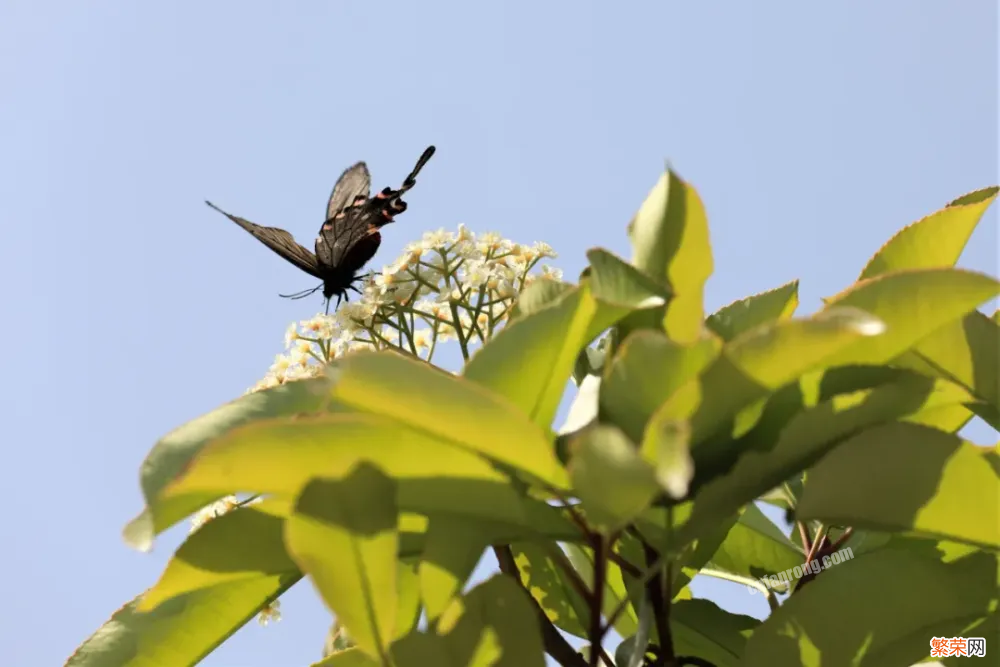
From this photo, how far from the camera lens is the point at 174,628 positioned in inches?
40.6

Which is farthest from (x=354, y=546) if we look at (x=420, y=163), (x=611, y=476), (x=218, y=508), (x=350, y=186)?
(x=350, y=186)

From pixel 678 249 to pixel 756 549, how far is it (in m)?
0.68

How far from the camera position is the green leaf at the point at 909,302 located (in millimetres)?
796

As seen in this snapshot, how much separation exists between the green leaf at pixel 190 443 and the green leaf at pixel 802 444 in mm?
348

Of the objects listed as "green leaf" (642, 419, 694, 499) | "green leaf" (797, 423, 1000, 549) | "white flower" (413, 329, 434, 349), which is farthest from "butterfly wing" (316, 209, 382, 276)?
"green leaf" (642, 419, 694, 499)

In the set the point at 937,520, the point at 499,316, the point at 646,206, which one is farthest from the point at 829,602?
the point at 499,316

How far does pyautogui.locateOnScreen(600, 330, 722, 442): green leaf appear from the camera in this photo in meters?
0.80

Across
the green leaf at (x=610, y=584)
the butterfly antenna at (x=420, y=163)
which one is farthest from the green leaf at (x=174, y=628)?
the butterfly antenna at (x=420, y=163)

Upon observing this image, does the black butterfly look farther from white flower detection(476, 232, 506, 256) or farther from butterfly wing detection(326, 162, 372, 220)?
white flower detection(476, 232, 506, 256)

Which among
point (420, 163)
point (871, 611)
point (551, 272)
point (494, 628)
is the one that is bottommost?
point (871, 611)

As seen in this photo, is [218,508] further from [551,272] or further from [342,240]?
[342,240]

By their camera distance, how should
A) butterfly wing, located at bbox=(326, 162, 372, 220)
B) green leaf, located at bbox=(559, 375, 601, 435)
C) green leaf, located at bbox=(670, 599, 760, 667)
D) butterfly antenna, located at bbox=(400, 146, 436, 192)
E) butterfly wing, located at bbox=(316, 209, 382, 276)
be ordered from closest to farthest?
green leaf, located at bbox=(559, 375, 601, 435), green leaf, located at bbox=(670, 599, 760, 667), butterfly antenna, located at bbox=(400, 146, 436, 192), butterfly wing, located at bbox=(316, 209, 382, 276), butterfly wing, located at bbox=(326, 162, 372, 220)

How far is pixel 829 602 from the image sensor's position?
2.99 feet

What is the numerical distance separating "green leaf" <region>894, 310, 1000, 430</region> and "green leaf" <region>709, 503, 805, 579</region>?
49cm
